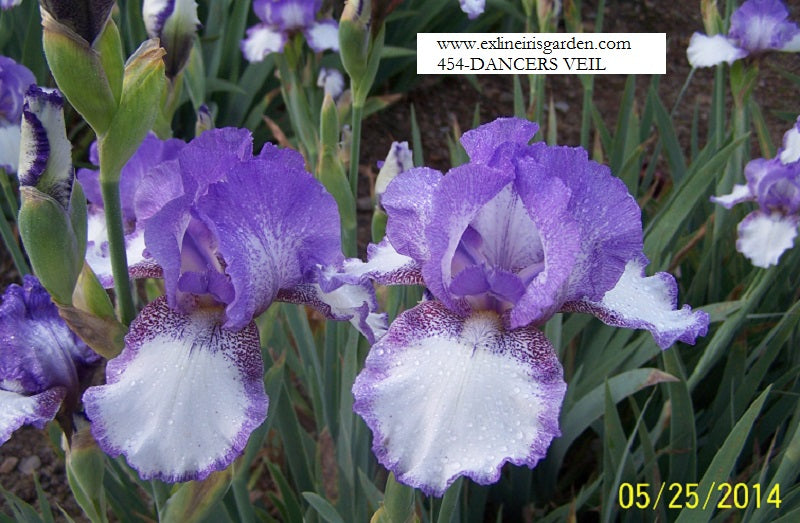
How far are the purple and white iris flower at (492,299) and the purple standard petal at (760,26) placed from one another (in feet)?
3.78

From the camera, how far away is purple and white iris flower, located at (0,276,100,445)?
703 millimetres

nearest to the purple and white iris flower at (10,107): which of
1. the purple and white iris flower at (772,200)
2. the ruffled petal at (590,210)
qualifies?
the ruffled petal at (590,210)

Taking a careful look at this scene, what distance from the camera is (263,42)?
1.87m

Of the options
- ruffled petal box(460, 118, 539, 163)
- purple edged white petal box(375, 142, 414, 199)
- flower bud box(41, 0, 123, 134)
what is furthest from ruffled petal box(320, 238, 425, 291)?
purple edged white petal box(375, 142, 414, 199)

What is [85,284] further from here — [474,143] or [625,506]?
[625,506]

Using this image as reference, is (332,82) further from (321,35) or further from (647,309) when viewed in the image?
(647,309)

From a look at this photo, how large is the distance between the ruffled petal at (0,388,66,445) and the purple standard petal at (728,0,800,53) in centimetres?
147

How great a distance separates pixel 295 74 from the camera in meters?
1.74

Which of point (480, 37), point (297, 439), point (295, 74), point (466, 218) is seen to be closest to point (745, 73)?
point (480, 37)

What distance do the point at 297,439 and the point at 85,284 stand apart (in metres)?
0.60

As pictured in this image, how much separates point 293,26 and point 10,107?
31.1 inches

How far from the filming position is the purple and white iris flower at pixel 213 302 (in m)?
0.56

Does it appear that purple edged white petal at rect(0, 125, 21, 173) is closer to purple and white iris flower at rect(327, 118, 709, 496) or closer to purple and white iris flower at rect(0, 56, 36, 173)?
purple and white iris flower at rect(0, 56, 36, 173)
